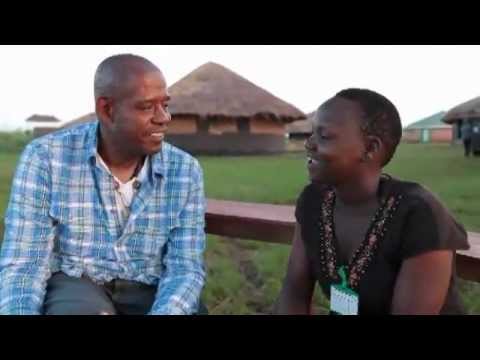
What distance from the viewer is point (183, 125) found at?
24094 millimetres

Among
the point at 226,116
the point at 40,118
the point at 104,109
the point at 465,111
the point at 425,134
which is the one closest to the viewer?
the point at 104,109

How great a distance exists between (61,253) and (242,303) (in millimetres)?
1845

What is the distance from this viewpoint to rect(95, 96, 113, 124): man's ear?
2119mm

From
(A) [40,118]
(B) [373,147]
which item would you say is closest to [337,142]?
(B) [373,147]

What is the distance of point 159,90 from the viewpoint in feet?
6.89

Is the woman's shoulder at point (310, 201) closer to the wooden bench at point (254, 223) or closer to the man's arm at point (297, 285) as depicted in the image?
the man's arm at point (297, 285)

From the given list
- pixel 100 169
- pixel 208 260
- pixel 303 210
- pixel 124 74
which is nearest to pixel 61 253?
pixel 100 169

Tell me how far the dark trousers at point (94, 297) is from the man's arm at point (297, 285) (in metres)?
0.38

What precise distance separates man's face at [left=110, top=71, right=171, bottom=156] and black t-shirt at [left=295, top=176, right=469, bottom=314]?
0.64 meters

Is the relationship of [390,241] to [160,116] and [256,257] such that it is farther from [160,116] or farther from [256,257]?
[256,257]

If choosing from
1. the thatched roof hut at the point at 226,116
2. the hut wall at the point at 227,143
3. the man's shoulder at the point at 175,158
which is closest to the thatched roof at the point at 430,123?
the thatched roof hut at the point at 226,116

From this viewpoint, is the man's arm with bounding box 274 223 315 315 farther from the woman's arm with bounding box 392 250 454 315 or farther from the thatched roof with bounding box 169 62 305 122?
the thatched roof with bounding box 169 62 305 122

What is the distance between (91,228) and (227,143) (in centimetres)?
2224
